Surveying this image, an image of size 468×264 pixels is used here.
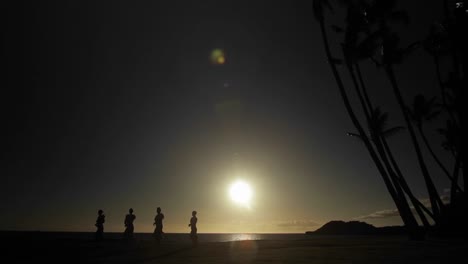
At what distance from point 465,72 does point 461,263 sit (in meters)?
14.7

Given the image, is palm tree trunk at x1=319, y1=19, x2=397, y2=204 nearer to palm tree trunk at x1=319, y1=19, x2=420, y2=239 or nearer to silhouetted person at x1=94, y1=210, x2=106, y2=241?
palm tree trunk at x1=319, y1=19, x2=420, y2=239

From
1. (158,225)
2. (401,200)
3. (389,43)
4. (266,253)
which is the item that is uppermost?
(389,43)

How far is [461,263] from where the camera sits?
802 centimetres

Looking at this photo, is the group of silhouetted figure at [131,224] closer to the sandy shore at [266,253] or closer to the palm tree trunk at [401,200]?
the sandy shore at [266,253]

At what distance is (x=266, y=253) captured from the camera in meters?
11.6

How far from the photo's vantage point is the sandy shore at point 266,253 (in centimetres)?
955

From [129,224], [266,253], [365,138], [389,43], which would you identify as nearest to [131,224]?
[129,224]

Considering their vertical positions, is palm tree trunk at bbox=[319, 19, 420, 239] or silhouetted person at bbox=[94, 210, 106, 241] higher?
palm tree trunk at bbox=[319, 19, 420, 239]

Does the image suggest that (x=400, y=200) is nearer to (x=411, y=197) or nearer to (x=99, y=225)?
(x=411, y=197)

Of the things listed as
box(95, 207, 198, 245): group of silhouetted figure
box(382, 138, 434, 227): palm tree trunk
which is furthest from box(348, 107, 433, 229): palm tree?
box(95, 207, 198, 245): group of silhouetted figure

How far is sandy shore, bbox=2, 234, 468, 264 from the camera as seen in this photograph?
955cm

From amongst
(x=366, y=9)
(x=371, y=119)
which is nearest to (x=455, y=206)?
(x=371, y=119)

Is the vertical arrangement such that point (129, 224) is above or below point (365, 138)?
below

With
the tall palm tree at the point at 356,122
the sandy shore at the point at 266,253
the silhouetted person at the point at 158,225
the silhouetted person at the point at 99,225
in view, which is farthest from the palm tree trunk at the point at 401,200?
the silhouetted person at the point at 99,225
